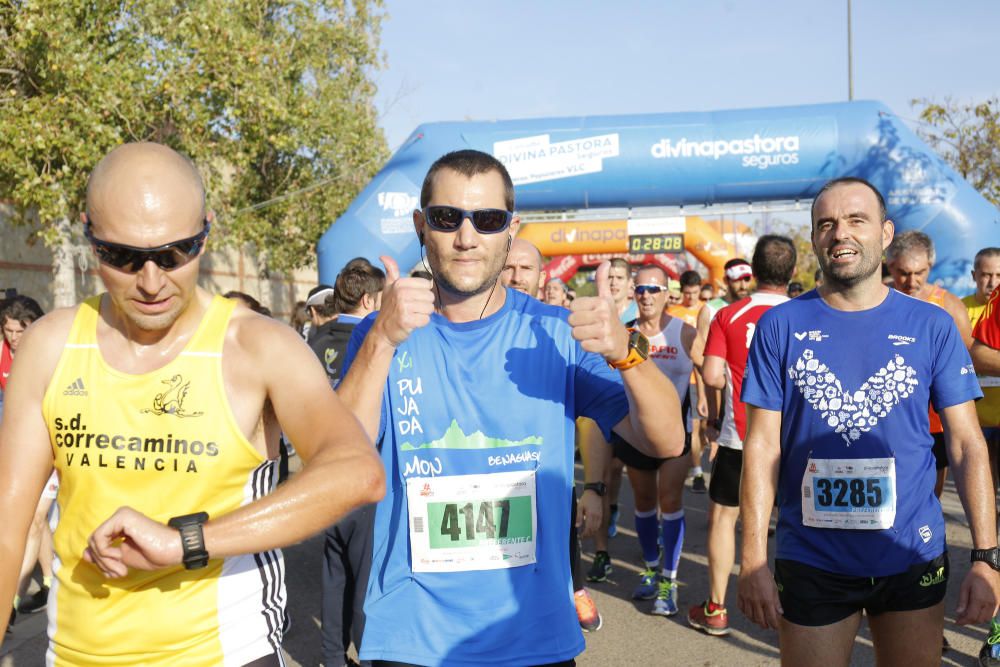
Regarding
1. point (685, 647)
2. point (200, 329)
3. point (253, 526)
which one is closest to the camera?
point (253, 526)

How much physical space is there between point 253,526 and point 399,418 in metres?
0.92

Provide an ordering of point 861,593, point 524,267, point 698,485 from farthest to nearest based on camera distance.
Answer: point 698,485 → point 524,267 → point 861,593

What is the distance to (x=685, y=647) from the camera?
5.06 meters

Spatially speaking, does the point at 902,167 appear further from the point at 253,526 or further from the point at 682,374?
the point at 253,526

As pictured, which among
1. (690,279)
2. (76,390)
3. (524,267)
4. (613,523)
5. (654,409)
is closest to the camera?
(76,390)

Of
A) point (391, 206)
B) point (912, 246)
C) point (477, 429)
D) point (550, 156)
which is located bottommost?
point (477, 429)

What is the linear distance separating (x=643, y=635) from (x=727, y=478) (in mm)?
1049

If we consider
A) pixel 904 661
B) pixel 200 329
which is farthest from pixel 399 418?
pixel 904 661

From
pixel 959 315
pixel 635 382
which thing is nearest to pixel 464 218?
pixel 635 382

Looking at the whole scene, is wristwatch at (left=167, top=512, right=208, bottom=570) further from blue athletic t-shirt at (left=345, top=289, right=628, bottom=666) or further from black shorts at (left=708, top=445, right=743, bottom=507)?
black shorts at (left=708, top=445, right=743, bottom=507)

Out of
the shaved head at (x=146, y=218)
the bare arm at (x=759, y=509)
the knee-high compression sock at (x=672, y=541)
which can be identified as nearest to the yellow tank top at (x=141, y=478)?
the shaved head at (x=146, y=218)

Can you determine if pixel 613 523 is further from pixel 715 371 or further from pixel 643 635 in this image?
pixel 715 371

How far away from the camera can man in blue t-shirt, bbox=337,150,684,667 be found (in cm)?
242

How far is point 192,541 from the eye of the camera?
1637mm
